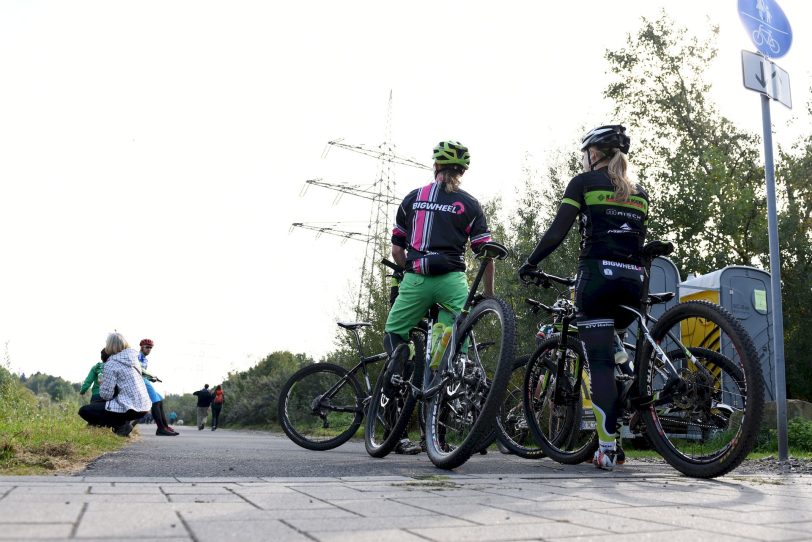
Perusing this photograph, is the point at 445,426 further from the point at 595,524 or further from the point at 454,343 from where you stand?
the point at 595,524

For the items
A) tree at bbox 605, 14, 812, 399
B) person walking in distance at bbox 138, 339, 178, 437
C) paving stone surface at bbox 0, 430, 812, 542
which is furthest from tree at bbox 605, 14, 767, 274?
paving stone surface at bbox 0, 430, 812, 542

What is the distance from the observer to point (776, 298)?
571cm

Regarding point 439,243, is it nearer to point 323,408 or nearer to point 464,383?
point 464,383

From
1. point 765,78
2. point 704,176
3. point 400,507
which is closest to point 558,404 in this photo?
point 400,507

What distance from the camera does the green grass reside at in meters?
4.19

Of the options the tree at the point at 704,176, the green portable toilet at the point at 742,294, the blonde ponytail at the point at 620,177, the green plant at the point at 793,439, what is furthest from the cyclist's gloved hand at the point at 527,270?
the tree at the point at 704,176

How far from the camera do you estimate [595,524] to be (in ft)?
7.78

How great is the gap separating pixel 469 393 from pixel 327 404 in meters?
2.66

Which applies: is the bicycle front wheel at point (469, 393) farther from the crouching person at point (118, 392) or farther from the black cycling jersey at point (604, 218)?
the crouching person at point (118, 392)

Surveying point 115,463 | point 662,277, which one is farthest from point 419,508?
point 662,277

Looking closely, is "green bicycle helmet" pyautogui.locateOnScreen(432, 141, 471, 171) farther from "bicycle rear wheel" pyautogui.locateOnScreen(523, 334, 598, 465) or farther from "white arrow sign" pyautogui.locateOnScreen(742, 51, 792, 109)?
"white arrow sign" pyautogui.locateOnScreen(742, 51, 792, 109)

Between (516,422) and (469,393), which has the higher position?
(469,393)

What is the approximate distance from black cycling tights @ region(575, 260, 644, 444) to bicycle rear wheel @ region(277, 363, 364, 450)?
2.73 meters

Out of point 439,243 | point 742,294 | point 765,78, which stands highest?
point 765,78
